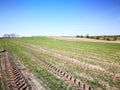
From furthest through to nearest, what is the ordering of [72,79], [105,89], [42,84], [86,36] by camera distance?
[86,36] → [72,79] → [42,84] → [105,89]

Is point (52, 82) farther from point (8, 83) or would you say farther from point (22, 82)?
point (8, 83)

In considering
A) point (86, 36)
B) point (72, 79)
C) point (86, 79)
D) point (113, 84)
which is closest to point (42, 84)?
point (72, 79)

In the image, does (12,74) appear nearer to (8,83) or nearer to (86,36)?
(8,83)

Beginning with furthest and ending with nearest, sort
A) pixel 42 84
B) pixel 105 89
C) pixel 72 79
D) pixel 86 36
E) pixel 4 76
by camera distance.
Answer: pixel 86 36
pixel 4 76
pixel 72 79
pixel 42 84
pixel 105 89

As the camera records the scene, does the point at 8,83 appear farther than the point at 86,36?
No

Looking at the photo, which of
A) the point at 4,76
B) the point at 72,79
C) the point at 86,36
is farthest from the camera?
the point at 86,36

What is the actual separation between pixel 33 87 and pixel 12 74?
7.46 feet

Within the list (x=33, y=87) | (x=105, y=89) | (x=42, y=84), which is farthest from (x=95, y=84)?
(x=33, y=87)

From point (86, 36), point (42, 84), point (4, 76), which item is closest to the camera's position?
point (42, 84)

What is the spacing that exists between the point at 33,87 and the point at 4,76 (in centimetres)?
233

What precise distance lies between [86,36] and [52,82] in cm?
5598

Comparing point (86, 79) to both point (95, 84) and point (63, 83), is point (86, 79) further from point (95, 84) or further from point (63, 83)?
point (63, 83)

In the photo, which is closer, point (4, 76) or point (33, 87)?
point (33, 87)

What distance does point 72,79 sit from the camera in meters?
6.09
